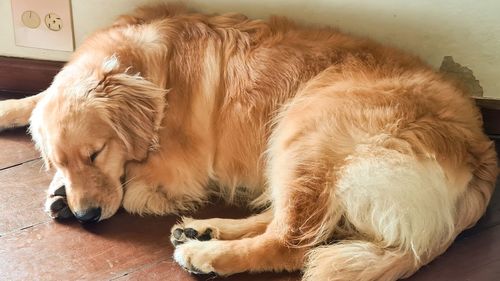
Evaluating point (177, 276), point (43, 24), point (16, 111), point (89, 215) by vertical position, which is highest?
point (43, 24)

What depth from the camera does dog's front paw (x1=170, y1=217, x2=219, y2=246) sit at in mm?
1874

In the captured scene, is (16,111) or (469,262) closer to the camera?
(469,262)

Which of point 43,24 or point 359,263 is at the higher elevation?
point 43,24

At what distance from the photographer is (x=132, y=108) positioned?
76.7 inches

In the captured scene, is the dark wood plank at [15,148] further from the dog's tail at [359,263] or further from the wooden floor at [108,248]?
the dog's tail at [359,263]

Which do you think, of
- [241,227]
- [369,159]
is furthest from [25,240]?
[369,159]

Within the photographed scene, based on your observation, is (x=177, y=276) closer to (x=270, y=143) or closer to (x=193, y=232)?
(x=193, y=232)

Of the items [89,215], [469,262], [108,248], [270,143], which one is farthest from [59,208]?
[469,262]

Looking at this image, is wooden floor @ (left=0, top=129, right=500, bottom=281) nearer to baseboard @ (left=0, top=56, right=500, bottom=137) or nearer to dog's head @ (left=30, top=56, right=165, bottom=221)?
dog's head @ (left=30, top=56, right=165, bottom=221)

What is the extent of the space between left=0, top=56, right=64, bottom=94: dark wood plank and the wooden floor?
0.58m

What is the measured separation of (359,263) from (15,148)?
149 centimetres

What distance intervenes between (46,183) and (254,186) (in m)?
0.80

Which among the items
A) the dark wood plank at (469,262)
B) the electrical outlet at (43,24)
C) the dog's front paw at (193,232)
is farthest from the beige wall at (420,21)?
the dog's front paw at (193,232)

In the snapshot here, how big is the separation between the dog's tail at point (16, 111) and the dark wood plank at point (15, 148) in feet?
0.14
